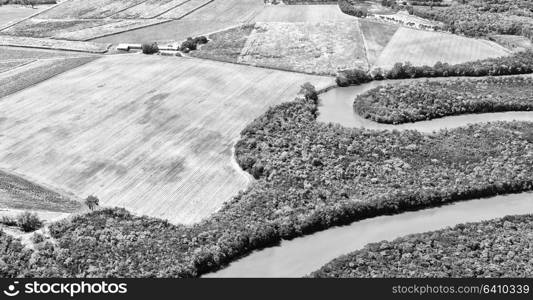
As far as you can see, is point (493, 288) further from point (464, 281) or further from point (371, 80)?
point (371, 80)

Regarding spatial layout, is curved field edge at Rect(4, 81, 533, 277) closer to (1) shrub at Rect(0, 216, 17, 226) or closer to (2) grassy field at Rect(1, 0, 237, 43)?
(1) shrub at Rect(0, 216, 17, 226)

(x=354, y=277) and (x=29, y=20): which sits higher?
(x=29, y=20)

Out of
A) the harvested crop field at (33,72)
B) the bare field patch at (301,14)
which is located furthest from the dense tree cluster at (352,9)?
the harvested crop field at (33,72)

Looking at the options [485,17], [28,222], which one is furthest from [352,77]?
[28,222]

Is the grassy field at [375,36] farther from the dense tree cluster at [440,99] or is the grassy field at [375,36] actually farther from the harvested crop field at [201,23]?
the harvested crop field at [201,23]

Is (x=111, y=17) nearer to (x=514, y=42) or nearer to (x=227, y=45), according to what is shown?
(x=227, y=45)

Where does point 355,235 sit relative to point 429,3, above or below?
below

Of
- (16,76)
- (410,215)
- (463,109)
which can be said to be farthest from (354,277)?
(16,76)
